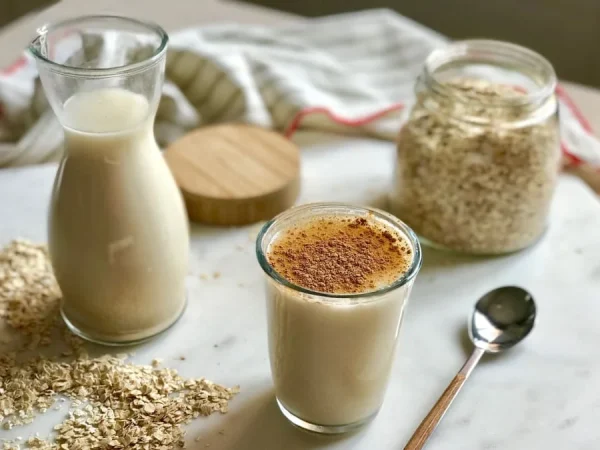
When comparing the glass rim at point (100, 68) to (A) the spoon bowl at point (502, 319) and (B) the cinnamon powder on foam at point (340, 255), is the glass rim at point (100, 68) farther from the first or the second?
(A) the spoon bowl at point (502, 319)

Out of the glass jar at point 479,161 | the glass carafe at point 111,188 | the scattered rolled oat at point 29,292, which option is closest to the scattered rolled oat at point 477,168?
the glass jar at point 479,161

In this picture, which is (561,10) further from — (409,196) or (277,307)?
(277,307)

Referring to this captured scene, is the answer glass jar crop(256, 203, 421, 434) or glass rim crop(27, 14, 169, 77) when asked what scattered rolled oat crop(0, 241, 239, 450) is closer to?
glass jar crop(256, 203, 421, 434)

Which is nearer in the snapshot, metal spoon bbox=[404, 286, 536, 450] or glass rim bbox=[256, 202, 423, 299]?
glass rim bbox=[256, 202, 423, 299]

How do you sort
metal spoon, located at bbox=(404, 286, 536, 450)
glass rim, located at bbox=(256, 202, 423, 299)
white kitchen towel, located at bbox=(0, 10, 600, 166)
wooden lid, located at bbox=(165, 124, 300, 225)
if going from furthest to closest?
white kitchen towel, located at bbox=(0, 10, 600, 166), wooden lid, located at bbox=(165, 124, 300, 225), metal spoon, located at bbox=(404, 286, 536, 450), glass rim, located at bbox=(256, 202, 423, 299)

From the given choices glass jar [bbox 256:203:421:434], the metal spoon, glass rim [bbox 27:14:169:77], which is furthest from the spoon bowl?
glass rim [bbox 27:14:169:77]

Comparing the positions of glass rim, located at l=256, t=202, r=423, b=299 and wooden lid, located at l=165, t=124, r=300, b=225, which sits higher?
glass rim, located at l=256, t=202, r=423, b=299

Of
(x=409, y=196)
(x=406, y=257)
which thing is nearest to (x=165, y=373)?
(x=406, y=257)

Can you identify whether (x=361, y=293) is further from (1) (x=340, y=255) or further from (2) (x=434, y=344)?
(2) (x=434, y=344)
